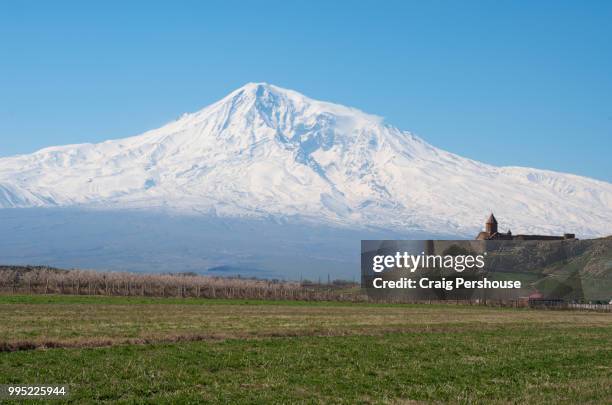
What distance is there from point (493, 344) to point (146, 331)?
1287cm

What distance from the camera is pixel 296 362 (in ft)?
77.6

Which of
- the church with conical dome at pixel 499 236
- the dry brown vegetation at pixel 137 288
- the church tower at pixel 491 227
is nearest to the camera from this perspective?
the dry brown vegetation at pixel 137 288

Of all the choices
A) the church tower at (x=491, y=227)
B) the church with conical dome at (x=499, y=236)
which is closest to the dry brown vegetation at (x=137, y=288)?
the church with conical dome at (x=499, y=236)

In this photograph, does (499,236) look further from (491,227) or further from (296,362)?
(296,362)

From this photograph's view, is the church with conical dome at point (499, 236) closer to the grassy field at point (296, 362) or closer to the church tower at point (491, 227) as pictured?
the church tower at point (491, 227)

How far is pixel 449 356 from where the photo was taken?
2658cm

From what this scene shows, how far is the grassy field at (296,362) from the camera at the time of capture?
19.2m

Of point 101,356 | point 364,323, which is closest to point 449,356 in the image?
point 101,356

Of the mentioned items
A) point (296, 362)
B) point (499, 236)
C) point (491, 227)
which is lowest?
point (296, 362)

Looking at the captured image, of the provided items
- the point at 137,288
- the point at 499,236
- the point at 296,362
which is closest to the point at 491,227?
the point at 499,236

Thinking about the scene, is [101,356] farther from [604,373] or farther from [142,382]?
[604,373]

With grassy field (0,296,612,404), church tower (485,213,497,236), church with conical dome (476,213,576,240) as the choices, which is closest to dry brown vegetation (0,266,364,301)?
grassy field (0,296,612,404)

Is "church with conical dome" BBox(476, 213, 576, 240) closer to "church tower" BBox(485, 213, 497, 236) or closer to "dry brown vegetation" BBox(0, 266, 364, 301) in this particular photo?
"church tower" BBox(485, 213, 497, 236)

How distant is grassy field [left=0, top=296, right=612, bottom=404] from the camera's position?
63.0 feet
